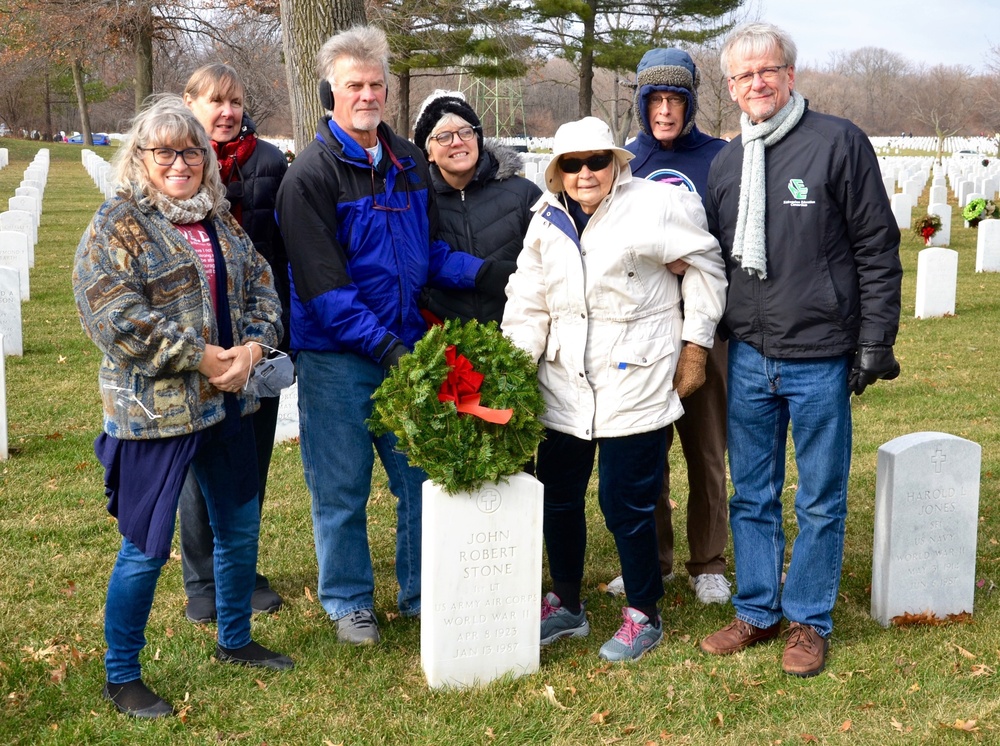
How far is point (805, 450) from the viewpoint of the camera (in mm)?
3914

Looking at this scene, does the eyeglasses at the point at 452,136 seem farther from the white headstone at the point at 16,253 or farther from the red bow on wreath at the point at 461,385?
the white headstone at the point at 16,253

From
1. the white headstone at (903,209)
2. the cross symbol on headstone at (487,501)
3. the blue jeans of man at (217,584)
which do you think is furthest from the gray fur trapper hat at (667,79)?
the white headstone at (903,209)

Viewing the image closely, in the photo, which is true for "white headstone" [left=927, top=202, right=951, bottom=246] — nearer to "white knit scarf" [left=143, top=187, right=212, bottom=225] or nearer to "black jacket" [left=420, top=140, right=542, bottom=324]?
"black jacket" [left=420, top=140, right=542, bottom=324]

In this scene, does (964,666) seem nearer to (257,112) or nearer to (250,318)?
(250,318)

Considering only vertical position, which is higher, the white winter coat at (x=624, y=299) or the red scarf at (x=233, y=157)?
the red scarf at (x=233, y=157)

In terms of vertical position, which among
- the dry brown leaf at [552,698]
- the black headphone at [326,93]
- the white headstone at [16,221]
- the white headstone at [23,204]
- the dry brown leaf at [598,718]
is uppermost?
the black headphone at [326,93]

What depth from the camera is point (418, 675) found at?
397 cm

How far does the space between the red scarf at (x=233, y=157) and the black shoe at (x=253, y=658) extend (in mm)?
1774

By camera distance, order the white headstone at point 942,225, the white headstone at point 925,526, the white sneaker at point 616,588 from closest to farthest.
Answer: the white headstone at point 925,526 → the white sneaker at point 616,588 → the white headstone at point 942,225

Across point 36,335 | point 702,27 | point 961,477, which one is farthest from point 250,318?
point 702,27

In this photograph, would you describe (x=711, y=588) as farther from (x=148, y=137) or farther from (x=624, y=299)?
(x=148, y=137)

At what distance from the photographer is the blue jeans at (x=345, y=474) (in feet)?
13.4

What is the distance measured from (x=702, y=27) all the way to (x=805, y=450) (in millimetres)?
26254

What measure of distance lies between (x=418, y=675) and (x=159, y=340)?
1.69 m
